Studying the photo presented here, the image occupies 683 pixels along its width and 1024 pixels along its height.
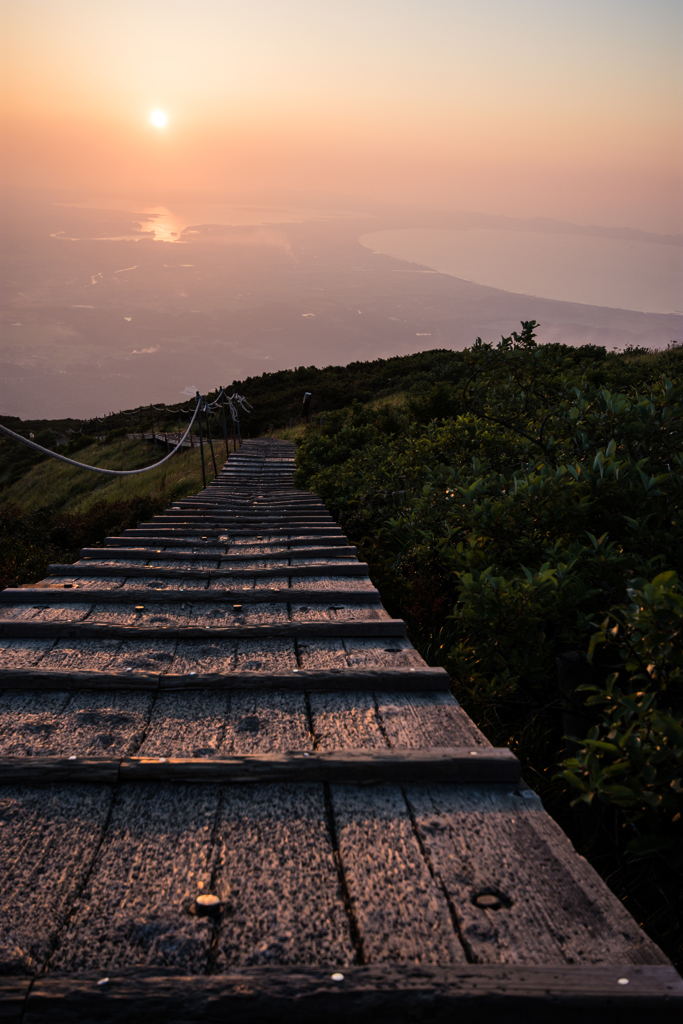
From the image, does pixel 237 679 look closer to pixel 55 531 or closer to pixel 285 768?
pixel 285 768

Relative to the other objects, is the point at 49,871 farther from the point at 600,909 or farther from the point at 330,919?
the point at 600,909

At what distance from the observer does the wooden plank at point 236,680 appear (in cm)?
272

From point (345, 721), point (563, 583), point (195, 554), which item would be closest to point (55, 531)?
point (195, 554)

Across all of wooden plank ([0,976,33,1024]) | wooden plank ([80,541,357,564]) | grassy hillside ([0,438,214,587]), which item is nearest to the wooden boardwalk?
wooden plank ([0,976,33,1024])

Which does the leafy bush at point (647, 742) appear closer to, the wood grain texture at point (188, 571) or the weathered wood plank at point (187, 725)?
the weathered wood plank at point (187, 725)

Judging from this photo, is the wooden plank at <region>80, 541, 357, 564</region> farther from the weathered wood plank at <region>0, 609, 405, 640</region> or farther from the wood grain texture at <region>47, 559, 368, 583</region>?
the weathered wood plank at <region>0, 609, 405, 640</region>

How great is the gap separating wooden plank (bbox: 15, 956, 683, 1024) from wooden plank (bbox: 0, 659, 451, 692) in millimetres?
1433

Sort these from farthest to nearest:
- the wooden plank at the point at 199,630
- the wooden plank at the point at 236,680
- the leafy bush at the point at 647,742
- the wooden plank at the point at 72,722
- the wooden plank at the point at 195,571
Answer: the wooden plank at the point at 195,571 → the wooden plank at the point at 199,630 → the wooden plank at the point at 236,680 → the wooden plank at the point at 72,722 → the leafy bush at the point at 647,742

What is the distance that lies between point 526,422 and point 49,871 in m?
5.26

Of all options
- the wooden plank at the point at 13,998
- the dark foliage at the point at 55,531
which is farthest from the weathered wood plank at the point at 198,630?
the dark foliage at the point at 55,531

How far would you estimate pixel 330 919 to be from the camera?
1548 millimetres

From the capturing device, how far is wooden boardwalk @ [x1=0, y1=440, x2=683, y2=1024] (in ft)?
4.35

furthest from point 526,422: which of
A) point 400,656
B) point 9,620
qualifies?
point 9,620

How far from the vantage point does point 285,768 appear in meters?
2.08
